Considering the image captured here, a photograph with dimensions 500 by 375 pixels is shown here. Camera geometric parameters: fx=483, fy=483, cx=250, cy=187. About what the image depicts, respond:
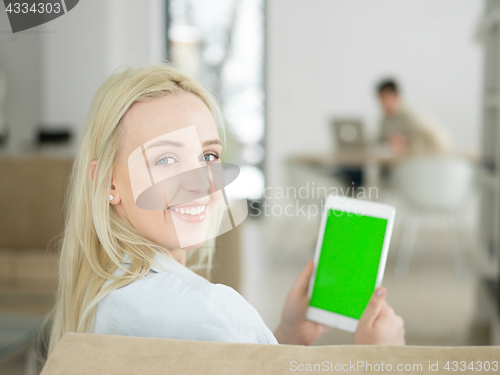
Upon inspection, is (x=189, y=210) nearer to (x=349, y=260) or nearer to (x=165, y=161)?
(x=165, y=161)

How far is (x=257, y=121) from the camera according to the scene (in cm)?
441

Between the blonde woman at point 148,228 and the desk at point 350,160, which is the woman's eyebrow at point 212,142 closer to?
the blonde woman at point 148,228

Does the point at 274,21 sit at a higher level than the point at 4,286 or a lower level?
higher

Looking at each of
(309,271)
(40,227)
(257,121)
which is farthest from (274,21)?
(309,271)

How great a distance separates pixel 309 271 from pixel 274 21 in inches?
160

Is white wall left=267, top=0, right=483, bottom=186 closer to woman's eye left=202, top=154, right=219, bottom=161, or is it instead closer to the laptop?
the laptop

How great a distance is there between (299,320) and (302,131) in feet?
12.9

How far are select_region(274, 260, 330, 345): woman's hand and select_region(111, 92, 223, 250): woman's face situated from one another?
0.46 feet

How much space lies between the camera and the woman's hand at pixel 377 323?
475mm

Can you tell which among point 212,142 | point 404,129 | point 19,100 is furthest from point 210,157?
point 404,129

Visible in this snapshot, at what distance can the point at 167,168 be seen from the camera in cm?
44

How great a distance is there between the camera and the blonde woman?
0.41 metres

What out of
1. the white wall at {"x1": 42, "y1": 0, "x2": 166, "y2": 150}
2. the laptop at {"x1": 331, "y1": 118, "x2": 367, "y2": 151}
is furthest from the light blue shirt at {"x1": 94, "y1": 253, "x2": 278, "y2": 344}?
the laptop at {"x1": 331, "y1": 118, "x2": 367, "y2": 151}

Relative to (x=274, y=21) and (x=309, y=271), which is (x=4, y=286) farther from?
(x=274, y=21)
